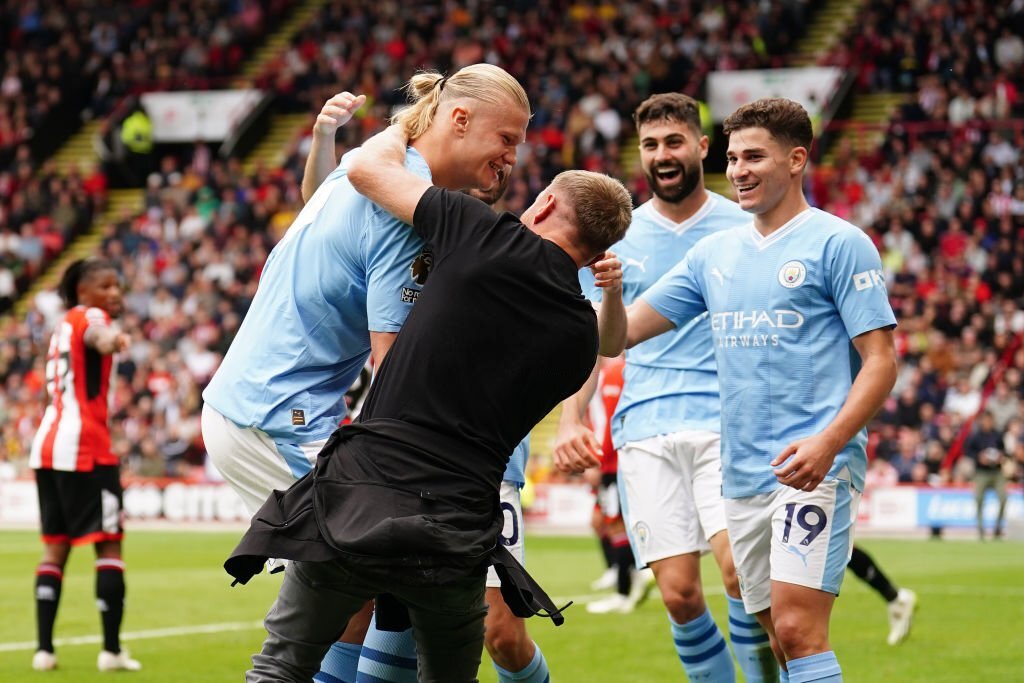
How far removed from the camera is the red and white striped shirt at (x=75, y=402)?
9000mm

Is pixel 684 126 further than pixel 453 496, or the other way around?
pixel 684 126

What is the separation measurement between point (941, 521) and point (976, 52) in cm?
934

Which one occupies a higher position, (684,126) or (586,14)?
(684,126)

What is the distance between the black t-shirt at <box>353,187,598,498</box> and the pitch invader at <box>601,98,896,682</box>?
1396mm

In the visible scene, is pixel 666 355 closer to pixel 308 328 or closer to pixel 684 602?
pixel 684 602

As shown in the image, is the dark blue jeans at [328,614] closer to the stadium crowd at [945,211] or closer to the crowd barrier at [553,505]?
the stadium crowd at [945,211]

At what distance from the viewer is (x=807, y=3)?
30.9 m

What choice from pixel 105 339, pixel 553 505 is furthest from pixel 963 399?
pixel 105 339

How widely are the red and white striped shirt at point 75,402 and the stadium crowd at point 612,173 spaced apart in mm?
14792

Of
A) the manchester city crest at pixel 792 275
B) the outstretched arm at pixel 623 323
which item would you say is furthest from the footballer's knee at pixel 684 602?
the manchester city crest at pixel 792 275

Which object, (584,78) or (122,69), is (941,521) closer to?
(584,78)

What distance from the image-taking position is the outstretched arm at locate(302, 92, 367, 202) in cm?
521

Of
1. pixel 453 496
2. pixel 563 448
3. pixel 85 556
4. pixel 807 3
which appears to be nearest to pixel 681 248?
pixel 563 448

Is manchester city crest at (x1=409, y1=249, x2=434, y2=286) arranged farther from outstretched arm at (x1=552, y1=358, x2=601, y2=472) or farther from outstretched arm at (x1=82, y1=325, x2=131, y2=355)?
outstretched arm at (x1=82, y1=325, x2=131, y2=355)
